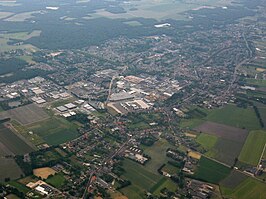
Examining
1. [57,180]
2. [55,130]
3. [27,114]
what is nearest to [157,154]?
[57,180]

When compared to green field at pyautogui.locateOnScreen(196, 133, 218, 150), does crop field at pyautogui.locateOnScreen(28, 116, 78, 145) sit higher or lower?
higher

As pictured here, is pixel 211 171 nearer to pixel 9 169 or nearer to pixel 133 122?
pixel 133 122

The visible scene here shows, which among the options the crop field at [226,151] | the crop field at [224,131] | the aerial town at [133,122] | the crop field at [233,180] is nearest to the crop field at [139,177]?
the aerial town at [133,122]

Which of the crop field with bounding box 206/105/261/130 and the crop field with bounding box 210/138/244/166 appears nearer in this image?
the crop field with bounding box 210/138/244/166

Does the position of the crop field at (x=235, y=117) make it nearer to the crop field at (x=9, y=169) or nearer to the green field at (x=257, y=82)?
the green field at (x=257, y=82)

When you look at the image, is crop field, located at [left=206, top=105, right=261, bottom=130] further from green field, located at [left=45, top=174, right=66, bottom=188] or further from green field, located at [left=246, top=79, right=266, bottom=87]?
green field, located at [left=45, top=174, right=66, bottom=188]

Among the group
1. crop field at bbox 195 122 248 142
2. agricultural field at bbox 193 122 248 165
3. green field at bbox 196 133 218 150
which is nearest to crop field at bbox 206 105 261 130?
crop field at bbox 195 122 248 142
